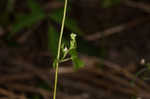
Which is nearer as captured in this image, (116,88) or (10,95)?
(10,95)

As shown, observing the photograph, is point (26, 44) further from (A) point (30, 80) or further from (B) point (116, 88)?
(B) point (116, 88)

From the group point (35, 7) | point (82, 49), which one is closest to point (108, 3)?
point (82, 49)

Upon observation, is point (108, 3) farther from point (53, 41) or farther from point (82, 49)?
point (53, 41)

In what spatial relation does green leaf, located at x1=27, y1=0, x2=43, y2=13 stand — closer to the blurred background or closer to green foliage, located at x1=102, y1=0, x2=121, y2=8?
the blurred background

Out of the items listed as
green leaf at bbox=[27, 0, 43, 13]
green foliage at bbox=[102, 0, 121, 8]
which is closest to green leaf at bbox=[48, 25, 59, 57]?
green leaf at bbox=[27, 0, 43, 13]

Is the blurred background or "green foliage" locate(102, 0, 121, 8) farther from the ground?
"green foliage" locate(102, 0, 121, 8)

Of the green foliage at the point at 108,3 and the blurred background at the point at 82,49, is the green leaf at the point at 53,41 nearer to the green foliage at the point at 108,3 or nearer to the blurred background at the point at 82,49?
the blurred background at the point at 82,49

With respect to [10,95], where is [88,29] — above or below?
above

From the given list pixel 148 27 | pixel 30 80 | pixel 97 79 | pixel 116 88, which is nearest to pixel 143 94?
pixel 116 88
